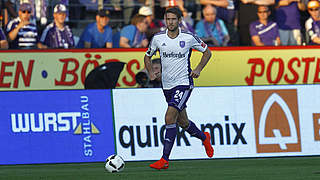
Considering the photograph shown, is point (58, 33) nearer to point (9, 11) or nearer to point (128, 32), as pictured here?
point (9, 11)

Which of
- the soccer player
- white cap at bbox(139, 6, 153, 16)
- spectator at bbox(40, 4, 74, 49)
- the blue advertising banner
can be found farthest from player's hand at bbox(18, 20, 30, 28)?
the soccer player

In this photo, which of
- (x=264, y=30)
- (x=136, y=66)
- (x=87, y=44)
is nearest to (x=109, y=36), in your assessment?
(x=87, y=44)

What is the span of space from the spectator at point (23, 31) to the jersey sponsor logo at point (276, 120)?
5135 mm

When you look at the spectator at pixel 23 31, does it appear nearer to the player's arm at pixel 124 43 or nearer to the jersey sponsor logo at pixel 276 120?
the player's arm at pixel 124 43

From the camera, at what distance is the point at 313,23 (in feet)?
56.3

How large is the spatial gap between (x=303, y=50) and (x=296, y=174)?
8422 mm

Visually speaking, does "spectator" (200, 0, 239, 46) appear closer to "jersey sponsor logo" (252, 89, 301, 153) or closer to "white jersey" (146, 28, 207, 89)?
"jersey sponsor logo" (252, 89, 301, 153)

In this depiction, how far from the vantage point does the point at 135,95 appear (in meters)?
12.7

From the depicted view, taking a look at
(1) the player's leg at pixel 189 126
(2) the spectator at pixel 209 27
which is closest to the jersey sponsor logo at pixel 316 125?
(1) the player's leg at pixel 189 126

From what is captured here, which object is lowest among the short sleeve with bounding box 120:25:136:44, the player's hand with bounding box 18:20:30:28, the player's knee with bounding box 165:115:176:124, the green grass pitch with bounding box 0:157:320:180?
the green grass pitch with bounding box 0:157:320:180

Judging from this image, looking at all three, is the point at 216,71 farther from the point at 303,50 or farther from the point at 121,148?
the point at 121,148

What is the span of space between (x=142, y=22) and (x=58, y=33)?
1838 mm

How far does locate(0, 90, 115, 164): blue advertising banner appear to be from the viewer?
12266mm

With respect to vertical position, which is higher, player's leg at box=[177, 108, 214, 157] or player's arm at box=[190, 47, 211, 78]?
player's arm at box=[190, 47, 211, 78]
